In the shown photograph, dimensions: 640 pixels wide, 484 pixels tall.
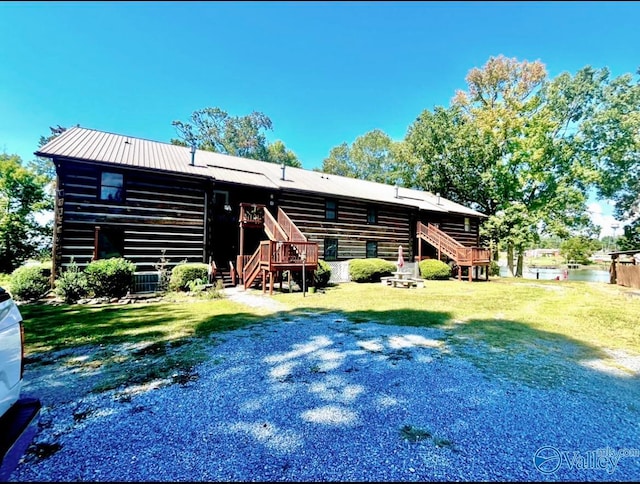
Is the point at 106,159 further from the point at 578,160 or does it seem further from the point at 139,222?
the point at 578,160

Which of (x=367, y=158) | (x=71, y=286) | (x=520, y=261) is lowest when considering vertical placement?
(x=71, y=286)

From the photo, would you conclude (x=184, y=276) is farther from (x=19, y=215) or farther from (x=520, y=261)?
(x=520, y=261)

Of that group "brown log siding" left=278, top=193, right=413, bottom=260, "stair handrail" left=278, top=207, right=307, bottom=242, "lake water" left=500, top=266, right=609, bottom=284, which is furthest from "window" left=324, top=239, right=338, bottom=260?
"lake water" left=500, top=266, right=609, bottom=284

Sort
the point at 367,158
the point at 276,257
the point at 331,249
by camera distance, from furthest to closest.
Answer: the point at 367,158 → the point at 331,249 → the point at 276,257

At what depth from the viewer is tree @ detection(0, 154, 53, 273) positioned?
54.7 feet

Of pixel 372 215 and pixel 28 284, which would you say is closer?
pixel 28 284

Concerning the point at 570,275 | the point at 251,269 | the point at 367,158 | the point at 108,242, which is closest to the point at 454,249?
the point at 251,269

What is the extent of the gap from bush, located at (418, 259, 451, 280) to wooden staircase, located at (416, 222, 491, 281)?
81cm

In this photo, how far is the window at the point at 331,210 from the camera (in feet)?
59.6

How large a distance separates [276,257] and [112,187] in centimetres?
729

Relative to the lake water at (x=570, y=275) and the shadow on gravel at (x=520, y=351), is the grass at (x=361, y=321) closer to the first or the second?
the shadow on gravel at (x=520, y=351)

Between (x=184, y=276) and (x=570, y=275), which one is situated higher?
(x=184, y=276)

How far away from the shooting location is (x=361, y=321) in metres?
7.48

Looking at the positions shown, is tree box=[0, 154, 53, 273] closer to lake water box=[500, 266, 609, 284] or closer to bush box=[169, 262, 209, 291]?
bush box=[169, 262, 209, 291]
